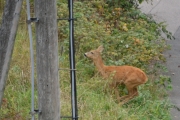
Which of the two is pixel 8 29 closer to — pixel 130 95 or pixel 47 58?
pixel 47 58

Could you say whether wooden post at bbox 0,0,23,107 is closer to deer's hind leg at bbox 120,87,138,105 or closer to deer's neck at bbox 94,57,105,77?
deer's hind leg at bbox 120,87,138,105

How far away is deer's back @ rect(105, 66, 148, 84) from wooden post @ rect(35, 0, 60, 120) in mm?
3885

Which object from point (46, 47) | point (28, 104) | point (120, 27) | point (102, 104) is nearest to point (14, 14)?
point (46, 47)

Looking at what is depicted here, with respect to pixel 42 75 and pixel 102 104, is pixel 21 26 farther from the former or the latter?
pixel 42 75

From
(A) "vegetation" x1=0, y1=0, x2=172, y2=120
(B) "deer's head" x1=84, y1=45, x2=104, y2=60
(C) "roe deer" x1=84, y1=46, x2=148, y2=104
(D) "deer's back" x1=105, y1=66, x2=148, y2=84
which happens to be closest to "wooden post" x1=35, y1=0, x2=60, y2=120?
(A) "vegetation" x1=0, y1=0, x2=172, y2=120

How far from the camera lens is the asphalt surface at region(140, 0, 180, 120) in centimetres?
839

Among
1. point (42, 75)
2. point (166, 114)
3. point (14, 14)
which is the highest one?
point (14, 14)

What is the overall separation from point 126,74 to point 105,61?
1137 mm

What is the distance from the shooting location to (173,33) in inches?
513

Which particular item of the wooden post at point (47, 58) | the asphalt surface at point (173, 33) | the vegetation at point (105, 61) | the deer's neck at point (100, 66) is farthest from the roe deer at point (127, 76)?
the wooden post at point (47, 58)

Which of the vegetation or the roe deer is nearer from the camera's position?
the vegetation

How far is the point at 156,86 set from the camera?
814 cm

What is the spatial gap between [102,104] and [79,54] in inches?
78.9

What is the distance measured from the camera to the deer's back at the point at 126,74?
7.43 m
